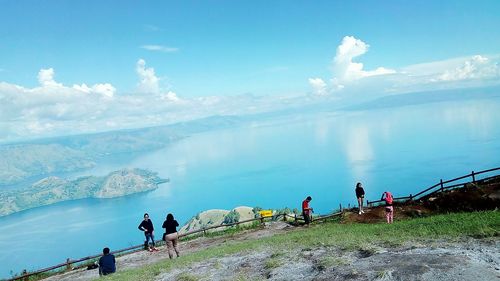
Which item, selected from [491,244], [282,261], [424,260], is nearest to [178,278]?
[282,261]

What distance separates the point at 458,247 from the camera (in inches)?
417

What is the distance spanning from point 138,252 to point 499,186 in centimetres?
2512

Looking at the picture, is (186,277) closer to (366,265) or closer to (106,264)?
(106,264)

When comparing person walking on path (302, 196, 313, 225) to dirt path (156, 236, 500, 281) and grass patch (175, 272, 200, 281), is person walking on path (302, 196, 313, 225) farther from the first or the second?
grass patch (175, 272, 200, 281)

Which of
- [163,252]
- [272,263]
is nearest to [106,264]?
[163,252]

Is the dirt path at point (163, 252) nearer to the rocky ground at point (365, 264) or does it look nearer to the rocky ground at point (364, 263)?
the rocky ground at point (364, 263)

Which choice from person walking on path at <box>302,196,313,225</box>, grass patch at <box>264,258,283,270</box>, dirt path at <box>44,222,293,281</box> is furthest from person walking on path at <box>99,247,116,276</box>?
person walking on path at <box>302,196,313,225</box>

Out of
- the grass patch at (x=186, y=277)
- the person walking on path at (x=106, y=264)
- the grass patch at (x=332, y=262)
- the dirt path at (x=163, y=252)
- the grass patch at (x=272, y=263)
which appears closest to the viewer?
the grass patch at (x=332, y=262)

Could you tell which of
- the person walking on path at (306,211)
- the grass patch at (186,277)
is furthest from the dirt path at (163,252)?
the grass patch at (186,277)

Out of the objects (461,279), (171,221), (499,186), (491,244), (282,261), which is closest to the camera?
(461,279)

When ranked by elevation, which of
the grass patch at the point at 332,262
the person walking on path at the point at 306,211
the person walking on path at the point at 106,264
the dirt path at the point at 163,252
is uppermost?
the grass patch at the point at 332,262

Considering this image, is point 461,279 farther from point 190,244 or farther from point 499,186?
point 190,244

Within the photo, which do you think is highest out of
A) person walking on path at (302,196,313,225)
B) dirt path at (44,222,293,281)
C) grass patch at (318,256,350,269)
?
grass patch at (318,256,350,269)

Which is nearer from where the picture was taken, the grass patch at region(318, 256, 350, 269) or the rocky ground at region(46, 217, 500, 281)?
the rocky ground at region(46, 217, 500, 281)
